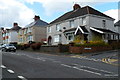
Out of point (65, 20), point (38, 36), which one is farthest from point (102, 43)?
point (38, 36)

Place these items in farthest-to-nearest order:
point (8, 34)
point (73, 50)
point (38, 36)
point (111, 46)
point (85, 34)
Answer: point (8, 34)
point (38, 36)
point (85, 34)
point (111, 46)
point (73, 50)

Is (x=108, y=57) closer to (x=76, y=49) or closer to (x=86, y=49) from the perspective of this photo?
(x=86, y=49)

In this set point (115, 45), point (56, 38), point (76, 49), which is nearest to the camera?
point (76, 49)

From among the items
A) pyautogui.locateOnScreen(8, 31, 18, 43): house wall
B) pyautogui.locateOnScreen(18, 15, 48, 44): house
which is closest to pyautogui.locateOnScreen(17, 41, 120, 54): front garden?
pyautogui.locateOnScreen(18, 15, 48, 44): house

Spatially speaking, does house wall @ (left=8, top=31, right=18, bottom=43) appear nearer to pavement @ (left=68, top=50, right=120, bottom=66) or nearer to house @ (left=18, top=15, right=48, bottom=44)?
house @ (left=18, top=15, right=48, bottom=44)

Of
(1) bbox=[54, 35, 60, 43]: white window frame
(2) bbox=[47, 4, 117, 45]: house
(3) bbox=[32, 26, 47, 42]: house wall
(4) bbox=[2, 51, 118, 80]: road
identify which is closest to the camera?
(4) bbox=[2, 51, 118, 80]: road

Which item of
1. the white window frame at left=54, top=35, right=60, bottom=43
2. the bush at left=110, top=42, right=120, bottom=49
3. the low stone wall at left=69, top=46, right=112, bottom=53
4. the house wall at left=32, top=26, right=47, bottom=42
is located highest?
the house wall at left=32, top=26, right=47, bottom=42

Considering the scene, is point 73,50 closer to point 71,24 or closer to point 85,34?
point 85,34

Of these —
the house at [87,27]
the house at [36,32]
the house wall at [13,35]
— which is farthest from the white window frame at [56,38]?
the house wall at [13,35]

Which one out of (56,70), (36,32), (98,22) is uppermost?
(98,22)

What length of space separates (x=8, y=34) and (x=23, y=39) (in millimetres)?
17484

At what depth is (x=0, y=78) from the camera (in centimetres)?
814

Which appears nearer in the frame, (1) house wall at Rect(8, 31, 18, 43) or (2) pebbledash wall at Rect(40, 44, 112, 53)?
(2) pebbledash wall at Rect(40, 44, 112, 53)

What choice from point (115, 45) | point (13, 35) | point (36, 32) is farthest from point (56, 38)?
point (13, 35)
